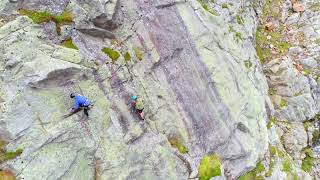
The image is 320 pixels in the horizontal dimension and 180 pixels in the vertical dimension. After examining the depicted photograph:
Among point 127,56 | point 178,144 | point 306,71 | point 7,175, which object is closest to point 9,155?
point 7,175

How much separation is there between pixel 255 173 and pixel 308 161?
8506mm

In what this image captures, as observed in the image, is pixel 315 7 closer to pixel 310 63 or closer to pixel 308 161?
pixel 310 63

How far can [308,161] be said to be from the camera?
38.6 metres

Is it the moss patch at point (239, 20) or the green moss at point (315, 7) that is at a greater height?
the moss patch at point (239, 20)

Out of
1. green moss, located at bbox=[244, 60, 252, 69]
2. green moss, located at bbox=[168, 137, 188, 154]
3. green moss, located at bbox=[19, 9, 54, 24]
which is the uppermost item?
green moss, located at bbox=[19, 9, 54, 24]

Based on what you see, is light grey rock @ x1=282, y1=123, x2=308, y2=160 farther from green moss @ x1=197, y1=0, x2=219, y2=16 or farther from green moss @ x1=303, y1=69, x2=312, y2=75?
green moss @ x1=197, y1=0, x2=219, y2=16

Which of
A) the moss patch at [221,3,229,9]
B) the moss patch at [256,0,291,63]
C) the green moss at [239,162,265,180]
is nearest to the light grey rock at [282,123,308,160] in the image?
→ the green moss at [239,162,265,180]

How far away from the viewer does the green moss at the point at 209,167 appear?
28984 mm

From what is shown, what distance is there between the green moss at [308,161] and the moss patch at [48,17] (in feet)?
85.7

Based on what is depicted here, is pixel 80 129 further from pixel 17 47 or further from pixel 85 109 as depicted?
pixel 17 47

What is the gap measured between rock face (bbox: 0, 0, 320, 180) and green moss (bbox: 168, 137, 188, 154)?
91 millimetres

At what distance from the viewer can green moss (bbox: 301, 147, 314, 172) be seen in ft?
124

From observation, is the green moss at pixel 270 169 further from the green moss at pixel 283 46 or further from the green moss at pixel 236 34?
the green moss at pixel 283 46

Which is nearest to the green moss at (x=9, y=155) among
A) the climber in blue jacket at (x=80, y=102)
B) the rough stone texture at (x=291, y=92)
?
the climber in blue jacket at (x=80, y=102)
